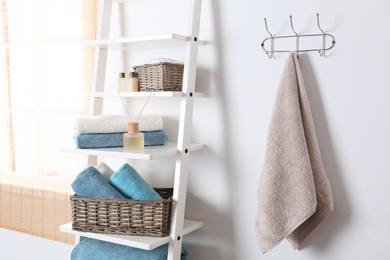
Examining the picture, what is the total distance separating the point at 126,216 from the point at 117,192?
104 millimetres

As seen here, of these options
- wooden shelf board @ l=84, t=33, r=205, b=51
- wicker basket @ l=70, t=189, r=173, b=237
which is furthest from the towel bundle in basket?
wooden shelf board @ l=84, t=33, r=205, b=51

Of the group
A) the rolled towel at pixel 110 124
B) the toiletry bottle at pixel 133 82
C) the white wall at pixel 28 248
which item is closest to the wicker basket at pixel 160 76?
the toiletry bottle at pixel 133 82

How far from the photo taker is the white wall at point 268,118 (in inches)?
58.4

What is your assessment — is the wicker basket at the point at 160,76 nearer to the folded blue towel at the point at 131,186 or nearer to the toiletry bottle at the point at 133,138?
the toiletry bottle at the point at 133,138

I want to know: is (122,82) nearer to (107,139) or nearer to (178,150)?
(107,139)

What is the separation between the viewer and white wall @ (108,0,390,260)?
1.48 m

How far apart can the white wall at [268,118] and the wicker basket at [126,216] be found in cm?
25

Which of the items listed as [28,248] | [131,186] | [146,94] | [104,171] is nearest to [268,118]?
[146,94]

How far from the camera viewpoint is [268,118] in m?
1.66

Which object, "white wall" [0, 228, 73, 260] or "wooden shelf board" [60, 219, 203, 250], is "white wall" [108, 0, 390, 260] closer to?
"wooden shelf board" [60, 219, 203, 250]

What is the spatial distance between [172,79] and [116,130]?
27 cm

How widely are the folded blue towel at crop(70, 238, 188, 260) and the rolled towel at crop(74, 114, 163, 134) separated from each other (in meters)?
0.42

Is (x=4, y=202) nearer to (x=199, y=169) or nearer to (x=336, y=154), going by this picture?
(x=199, y=169)

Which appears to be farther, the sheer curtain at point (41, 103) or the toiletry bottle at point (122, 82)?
the sheer curtain at point (41, 103)
